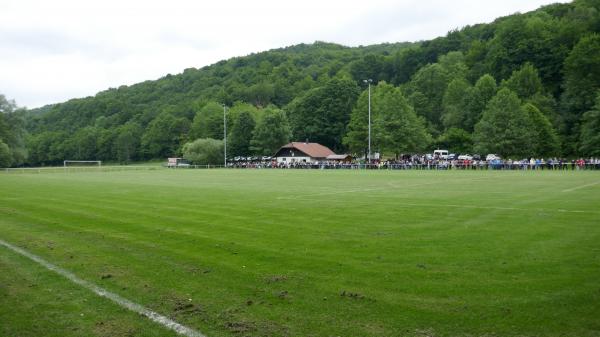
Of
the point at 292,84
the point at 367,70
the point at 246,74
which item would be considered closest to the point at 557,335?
the point at 367,70

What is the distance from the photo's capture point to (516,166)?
58844 mm

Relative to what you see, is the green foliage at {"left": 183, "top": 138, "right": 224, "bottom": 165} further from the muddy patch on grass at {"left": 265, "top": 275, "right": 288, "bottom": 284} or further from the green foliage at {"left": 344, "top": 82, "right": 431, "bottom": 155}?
the muddy patch on grass at {"left": 265, "top": 275, "right": 288, "bottom": 284}

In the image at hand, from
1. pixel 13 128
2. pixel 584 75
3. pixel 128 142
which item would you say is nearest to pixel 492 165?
pixel 584 75

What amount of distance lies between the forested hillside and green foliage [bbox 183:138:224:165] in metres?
9.69

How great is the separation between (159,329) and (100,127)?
174 m

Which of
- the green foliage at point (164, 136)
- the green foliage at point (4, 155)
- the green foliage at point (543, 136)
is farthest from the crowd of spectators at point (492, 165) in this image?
the green foliage at point (164, 136)

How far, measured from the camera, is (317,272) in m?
8.43

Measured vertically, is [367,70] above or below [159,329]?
above

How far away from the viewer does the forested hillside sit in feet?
265

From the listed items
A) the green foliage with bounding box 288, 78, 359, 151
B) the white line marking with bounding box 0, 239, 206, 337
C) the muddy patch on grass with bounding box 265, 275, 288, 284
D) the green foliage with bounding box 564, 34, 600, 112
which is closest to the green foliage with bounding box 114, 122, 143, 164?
the green foliage with bounding box 288, 78, 359, 151

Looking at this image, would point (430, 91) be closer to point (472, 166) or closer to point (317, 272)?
point (472, 166)

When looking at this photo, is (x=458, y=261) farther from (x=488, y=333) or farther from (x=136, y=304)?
(x=136, y=304)

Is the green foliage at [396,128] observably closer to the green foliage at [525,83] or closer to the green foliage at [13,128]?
the green foliage at [525,83]

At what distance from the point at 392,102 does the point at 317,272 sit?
266ft
